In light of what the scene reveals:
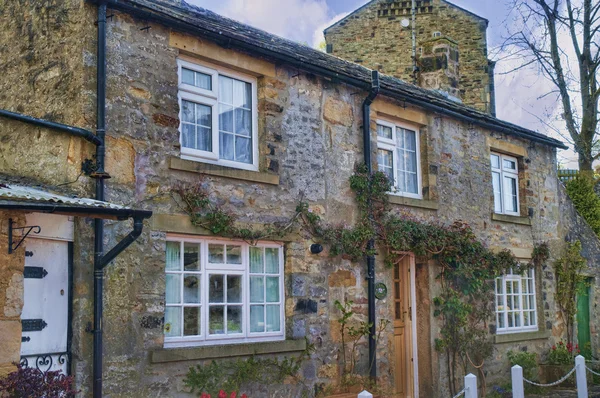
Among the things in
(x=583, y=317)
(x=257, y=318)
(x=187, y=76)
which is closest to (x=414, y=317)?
(x=257, y=318)

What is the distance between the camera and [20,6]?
9.62m

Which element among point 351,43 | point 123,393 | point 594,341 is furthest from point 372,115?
point 351,43

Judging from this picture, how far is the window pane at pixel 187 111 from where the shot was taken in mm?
9513

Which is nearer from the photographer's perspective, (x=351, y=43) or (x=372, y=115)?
(x=372, y=115)

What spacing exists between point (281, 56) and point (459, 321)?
18.9 ft

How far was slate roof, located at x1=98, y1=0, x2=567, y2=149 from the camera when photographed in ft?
29.8

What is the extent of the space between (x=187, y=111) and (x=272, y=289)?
8.71ft

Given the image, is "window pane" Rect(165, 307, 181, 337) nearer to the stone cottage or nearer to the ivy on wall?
the stone cottage

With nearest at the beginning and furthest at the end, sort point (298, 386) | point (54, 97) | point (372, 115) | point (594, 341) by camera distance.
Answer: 1. point (54, 97)
2. point (298, 386)
3. point (372, 115)
4. point (594, 341)

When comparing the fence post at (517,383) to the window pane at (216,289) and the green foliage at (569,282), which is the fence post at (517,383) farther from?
the green foliage at (569,282)

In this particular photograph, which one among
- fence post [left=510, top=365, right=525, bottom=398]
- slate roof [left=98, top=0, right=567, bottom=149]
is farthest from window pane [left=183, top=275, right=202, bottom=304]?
fence post [left=510, top=365, right=525, bottom=398]

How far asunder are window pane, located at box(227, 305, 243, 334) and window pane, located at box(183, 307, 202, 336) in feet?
1.63

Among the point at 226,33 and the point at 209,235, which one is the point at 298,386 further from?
the point at 226,33

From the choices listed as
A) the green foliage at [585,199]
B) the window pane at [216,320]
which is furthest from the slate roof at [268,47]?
the window pane at [216,320]
